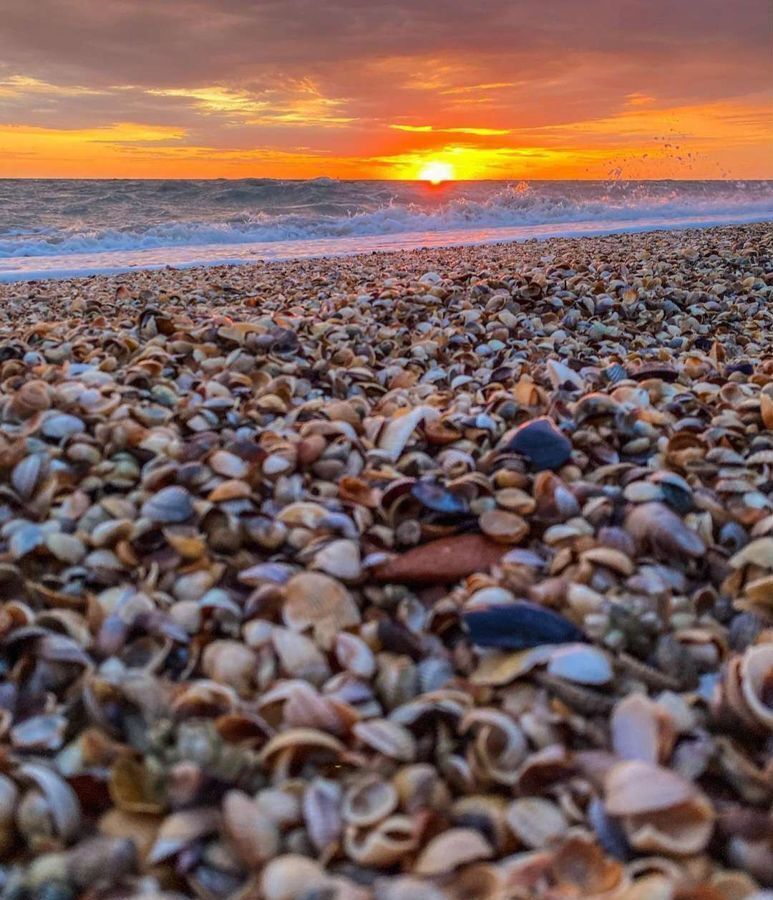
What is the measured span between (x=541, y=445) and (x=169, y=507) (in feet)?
3.20

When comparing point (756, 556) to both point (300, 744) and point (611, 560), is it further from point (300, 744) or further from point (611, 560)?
point (300, 744)

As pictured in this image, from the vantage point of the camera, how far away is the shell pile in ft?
3.60

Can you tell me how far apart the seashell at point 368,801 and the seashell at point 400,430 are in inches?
41.8

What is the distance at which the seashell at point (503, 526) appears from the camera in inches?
69.3

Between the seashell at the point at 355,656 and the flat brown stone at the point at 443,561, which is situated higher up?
the flat brown stone at the point at 443,561

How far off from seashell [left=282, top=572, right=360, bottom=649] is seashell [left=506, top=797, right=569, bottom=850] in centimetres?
46

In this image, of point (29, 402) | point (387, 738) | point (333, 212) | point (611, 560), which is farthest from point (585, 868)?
point (333, 212)

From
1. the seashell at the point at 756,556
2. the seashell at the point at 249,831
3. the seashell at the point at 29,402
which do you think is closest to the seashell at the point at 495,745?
the seashell at the point at 249,831

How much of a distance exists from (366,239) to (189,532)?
11.9 metres

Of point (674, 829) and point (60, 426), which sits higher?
point (60, 426)

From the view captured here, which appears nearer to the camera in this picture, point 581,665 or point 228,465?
point 581,665

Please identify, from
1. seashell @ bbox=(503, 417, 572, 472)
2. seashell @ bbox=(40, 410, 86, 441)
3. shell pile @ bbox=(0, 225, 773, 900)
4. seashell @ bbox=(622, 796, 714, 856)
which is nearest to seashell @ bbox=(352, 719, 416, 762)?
shell pile @ bbox=(0, 225, 773, 900)

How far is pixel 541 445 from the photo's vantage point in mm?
2086

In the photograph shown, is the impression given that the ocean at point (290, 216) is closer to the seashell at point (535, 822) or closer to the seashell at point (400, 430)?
the seashell at point (400, 430)
